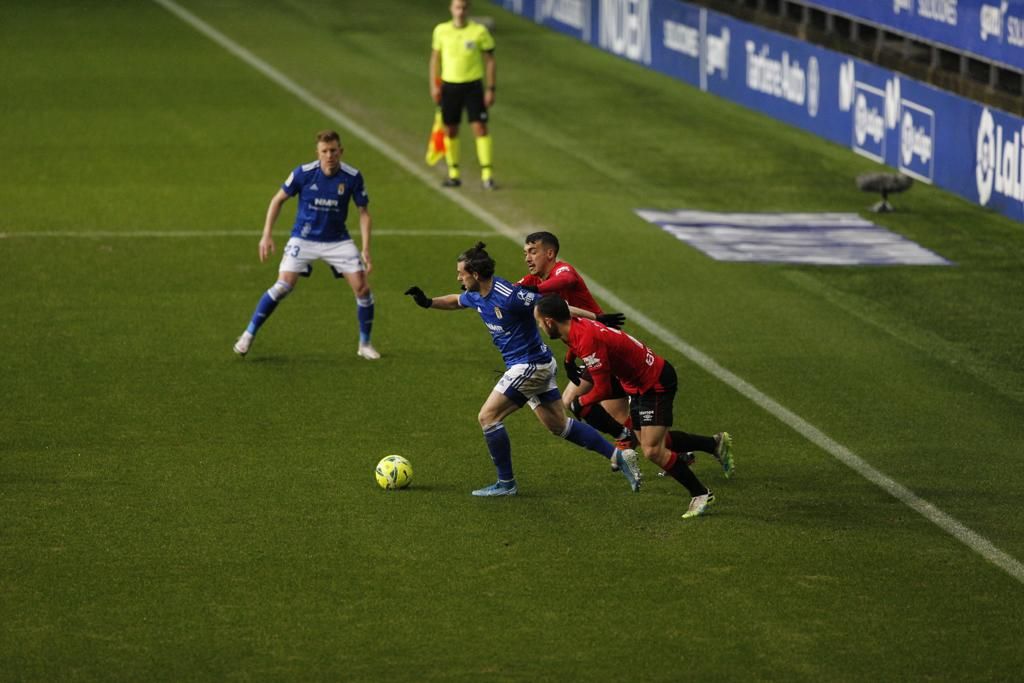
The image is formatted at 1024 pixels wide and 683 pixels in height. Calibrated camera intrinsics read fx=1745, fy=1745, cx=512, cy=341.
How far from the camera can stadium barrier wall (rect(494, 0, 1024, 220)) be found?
75.9 ft

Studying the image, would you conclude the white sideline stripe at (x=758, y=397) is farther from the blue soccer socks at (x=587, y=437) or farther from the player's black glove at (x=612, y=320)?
the player's black glove at (x=612, y=320)

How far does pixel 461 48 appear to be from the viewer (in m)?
23.9

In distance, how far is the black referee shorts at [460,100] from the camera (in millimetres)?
23984

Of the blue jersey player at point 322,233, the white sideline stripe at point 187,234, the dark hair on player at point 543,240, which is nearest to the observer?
the dark hair on player at point 543,240

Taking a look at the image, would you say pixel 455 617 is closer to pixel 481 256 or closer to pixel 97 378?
pixel 481 256

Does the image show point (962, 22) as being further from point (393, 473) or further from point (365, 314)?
point (393, 473)

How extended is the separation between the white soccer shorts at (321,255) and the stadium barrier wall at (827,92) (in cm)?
999

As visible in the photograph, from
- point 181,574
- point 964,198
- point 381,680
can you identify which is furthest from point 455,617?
point 964,198

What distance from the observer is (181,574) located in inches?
428

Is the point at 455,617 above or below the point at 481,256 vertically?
below

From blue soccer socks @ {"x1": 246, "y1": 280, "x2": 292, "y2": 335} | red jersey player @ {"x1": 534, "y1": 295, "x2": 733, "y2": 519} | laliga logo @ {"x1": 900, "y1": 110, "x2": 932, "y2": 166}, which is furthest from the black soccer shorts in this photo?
laliga logo @ {"x1": 900, "y1": 110, "x2": 932, "y2": 166}

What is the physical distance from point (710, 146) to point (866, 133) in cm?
251

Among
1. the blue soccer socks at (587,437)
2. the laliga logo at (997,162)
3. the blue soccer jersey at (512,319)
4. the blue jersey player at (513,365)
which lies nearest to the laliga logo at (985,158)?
the laliga logo at (997,162)

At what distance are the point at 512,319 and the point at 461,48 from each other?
41.2ft
